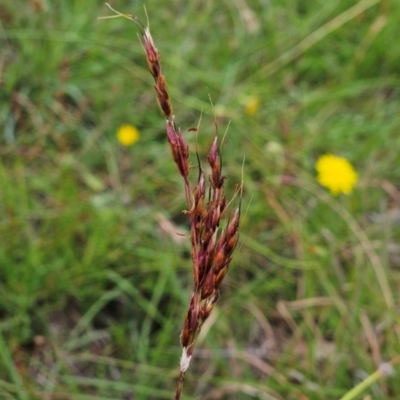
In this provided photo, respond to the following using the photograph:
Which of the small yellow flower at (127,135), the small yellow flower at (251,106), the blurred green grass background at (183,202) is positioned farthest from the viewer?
the small yellow flower at (251,106)

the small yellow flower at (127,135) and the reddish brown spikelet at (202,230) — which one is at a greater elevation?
the reddish brown spikelet at (202,230)

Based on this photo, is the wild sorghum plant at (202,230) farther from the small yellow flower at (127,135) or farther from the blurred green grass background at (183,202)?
the small yellow flower at (127,135)

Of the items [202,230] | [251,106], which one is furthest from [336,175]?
[202,230]

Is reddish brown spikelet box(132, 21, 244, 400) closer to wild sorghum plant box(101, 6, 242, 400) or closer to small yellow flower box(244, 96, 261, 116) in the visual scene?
wild sorghum plant box(101, 6, 242, 400)

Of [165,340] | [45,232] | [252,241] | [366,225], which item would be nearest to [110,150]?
[45,232]

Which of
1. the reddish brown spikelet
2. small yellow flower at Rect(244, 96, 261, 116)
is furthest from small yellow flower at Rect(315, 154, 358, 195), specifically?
the reddish brown spikelet

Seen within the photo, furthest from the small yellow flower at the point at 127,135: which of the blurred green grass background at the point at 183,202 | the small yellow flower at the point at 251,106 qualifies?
the small yellow flower at the point at 251,106

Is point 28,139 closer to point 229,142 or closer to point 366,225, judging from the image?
point 229,142
